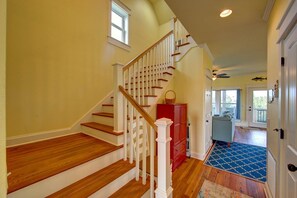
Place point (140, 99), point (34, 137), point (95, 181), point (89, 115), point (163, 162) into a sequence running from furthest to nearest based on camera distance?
point (89, 115)
point (140, 99)
point (34, 137)
point (95, 181)
point (163, 162)

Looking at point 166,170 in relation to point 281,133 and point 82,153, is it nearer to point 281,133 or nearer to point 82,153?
point 82,153

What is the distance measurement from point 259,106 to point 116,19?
7.20 meters

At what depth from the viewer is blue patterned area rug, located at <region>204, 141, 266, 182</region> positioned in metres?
2.56

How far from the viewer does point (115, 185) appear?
146cm

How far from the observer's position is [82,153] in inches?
64.9

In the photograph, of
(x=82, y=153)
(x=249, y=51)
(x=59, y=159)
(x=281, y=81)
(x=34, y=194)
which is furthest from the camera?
(x=249, y=51)

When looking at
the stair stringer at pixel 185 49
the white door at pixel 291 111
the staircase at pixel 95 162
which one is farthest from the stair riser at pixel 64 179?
the stair stringer at pixel 185 49

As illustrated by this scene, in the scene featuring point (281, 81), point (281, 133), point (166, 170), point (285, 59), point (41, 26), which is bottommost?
point (166, 170)

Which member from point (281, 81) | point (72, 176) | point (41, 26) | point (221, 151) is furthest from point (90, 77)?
point (221, 151)

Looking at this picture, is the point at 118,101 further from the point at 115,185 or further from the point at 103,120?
the point at 115,185

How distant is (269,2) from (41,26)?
10.8 ft

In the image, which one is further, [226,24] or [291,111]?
[226,24]

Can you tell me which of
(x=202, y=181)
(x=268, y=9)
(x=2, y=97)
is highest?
(x=268, y=9)

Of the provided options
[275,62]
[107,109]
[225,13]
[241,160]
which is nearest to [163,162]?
[275,62]
